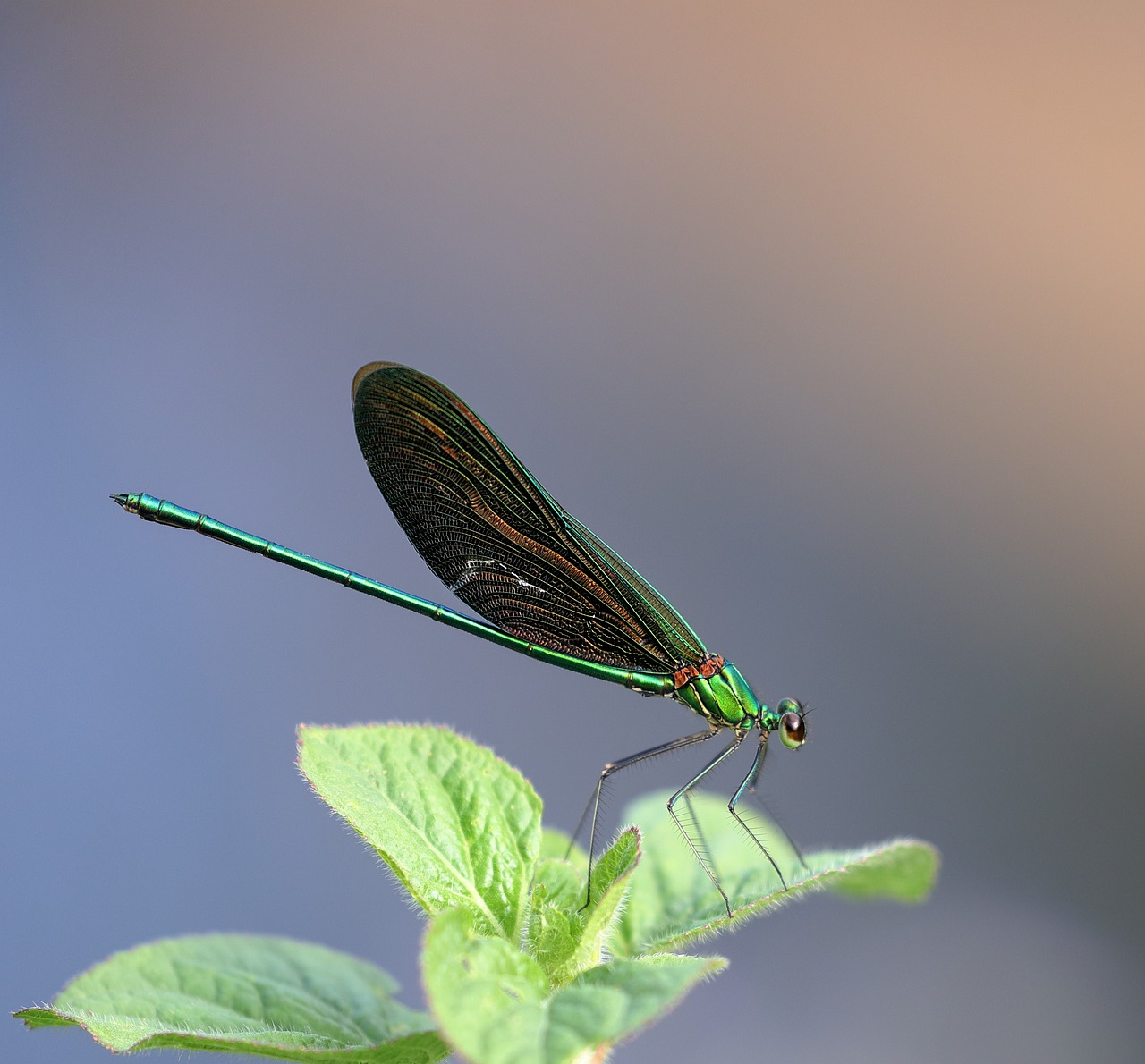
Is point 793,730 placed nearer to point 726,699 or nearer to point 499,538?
point 726,699

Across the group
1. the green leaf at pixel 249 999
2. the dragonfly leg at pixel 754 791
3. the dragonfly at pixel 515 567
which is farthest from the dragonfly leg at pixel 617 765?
the green leaf at pixel 249 999

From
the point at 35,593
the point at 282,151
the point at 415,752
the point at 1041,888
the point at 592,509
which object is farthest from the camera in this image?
the point at 282,151

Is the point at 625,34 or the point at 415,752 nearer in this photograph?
the point at 415,752

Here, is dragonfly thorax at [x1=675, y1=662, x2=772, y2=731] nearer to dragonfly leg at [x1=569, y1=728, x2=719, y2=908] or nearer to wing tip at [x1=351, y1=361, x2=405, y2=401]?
dragonfly leg at [x1=569, y1=728, x2=719, y2=908]

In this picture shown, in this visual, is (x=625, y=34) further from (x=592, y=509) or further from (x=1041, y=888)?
(x=1041, y=888)

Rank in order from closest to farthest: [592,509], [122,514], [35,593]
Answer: [35,593]
[122,514]
[592,509]

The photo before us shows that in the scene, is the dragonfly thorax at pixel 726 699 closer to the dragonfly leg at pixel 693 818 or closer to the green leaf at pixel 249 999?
the dragonfly leg at pixel 693 818

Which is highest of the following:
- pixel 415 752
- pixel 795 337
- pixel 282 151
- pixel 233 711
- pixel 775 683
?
pixel 282 151

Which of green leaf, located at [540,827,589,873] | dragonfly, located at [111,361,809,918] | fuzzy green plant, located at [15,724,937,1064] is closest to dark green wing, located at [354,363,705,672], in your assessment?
dragonfly, located at [111,361,809,918]

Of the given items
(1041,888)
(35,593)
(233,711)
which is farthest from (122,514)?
(1041,888)
